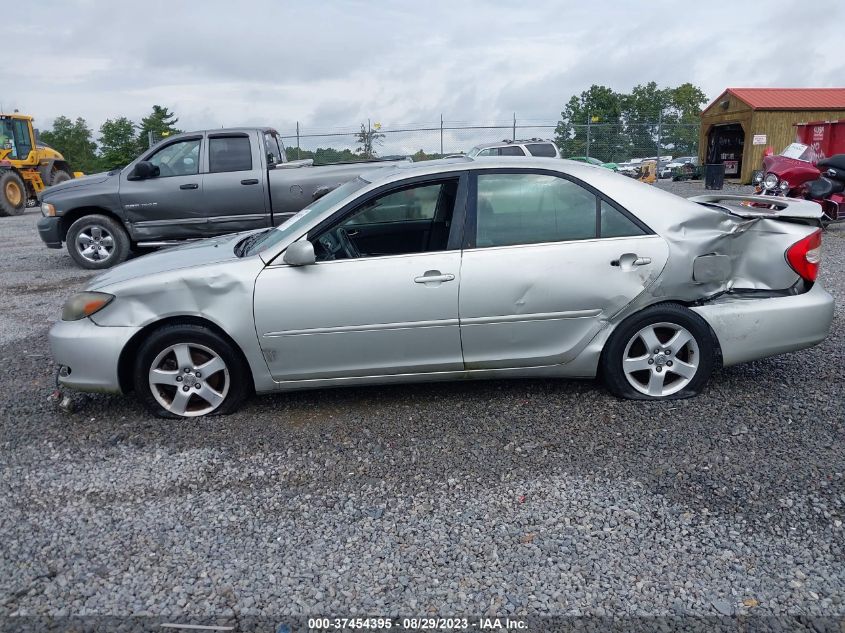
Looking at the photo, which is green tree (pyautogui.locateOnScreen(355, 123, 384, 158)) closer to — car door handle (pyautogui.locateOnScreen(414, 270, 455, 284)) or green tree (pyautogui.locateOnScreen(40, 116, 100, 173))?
car door handle (pyautogui.locateOnScreen(414, 270, 455, 284))

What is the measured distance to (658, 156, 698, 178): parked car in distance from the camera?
30188mm

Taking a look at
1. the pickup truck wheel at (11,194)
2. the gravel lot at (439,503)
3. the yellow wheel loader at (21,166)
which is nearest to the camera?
the gravel lot at (439,503)

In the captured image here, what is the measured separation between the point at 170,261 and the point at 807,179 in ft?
39.9

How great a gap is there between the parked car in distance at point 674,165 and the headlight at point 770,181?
705 inches

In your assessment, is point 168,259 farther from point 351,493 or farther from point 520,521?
point 520,521

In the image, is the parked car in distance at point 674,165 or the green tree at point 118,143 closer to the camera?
the parked car in distance at point 674,165

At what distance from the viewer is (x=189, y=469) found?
141 inches

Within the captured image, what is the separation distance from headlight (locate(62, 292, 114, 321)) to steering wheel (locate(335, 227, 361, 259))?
53.9 inches

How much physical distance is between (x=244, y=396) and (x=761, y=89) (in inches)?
1112

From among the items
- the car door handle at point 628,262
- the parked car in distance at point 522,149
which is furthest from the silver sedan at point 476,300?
the parked car in distance at point 522,149

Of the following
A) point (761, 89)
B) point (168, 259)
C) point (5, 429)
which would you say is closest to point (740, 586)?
point (168, 259)

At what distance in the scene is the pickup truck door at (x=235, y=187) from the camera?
31.0 feet

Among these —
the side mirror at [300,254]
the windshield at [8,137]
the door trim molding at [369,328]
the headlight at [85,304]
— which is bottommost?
the door trim molding at [369,328]

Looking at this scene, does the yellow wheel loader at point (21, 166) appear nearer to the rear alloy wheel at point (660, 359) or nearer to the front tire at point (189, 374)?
the front tire at point (189, 374)
